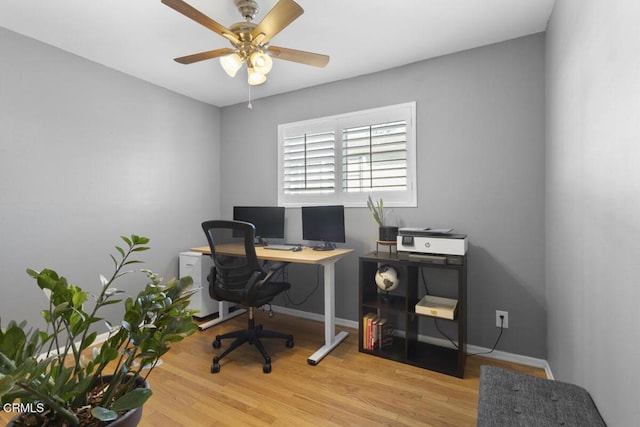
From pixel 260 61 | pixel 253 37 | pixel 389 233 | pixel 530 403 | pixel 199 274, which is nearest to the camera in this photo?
pixel 530 403

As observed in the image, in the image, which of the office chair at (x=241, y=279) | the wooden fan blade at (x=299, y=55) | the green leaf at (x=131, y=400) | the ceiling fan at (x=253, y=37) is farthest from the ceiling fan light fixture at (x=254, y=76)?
the green leaf at (x=131, y=400)

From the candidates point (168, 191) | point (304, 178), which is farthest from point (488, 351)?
point (168, 191)

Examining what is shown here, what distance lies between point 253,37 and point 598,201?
189 centimetres

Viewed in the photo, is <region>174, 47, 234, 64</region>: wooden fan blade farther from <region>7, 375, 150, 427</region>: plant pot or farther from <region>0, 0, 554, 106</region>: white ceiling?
<region>7, 375, 150, 427</region>: plant pot

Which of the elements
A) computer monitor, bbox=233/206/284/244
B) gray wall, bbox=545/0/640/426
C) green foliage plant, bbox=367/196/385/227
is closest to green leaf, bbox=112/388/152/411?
gray wall, bbox=545/0/640/426

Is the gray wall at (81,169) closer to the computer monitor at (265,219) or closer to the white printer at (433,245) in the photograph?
the computer monitor at (265,219)

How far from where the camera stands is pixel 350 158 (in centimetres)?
306

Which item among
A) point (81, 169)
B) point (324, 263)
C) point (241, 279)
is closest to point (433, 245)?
point (324, 263)

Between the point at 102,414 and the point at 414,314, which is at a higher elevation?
the point at 102,414

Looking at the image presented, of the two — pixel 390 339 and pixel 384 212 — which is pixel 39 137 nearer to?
pixel 384 212

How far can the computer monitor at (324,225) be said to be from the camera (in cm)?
286

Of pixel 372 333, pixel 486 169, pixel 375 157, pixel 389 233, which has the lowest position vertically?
pixel 372 333

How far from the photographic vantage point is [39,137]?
2385 mm

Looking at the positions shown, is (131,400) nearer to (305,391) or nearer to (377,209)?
(305,391)
